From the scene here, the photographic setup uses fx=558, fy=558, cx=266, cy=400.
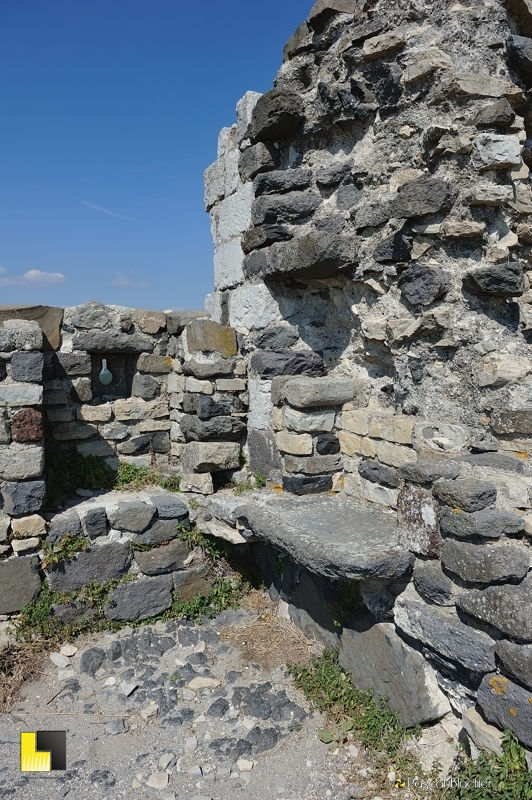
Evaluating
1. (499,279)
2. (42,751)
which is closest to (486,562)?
(499,279)

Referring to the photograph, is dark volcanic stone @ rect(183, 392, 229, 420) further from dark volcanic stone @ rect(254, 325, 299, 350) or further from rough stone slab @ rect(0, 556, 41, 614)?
rough stone slab @ rect(0, 556, 41, 614)

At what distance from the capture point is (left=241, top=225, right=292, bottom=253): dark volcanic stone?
3.92 m

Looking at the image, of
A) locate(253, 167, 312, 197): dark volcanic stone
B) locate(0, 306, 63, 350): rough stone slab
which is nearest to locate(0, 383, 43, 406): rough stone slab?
locate(0, 306, 63, 350): rough stone slab

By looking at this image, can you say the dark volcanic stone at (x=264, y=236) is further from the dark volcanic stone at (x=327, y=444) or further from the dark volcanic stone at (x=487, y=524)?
the dark volcanic stone at (x=487, y=524)

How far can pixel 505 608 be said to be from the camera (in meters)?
2.38

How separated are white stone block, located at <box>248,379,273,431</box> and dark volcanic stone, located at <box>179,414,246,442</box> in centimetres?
13

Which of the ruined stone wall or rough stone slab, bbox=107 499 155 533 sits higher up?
the ruined stone wall

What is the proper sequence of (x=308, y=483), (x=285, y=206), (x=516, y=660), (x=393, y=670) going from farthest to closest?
1. (x=285, y=206)
2. (x=308, y=483)
3. (x=393, y=670)
4. (x=516, y=660)

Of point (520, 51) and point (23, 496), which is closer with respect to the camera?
point (520, 51)

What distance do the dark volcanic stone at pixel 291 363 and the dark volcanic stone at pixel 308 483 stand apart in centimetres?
74

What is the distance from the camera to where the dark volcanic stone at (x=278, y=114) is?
3762 mm

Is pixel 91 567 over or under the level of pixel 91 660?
over

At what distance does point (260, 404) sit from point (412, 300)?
138 cm

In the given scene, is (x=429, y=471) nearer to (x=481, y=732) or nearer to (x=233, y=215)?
(x=481, y=732)
